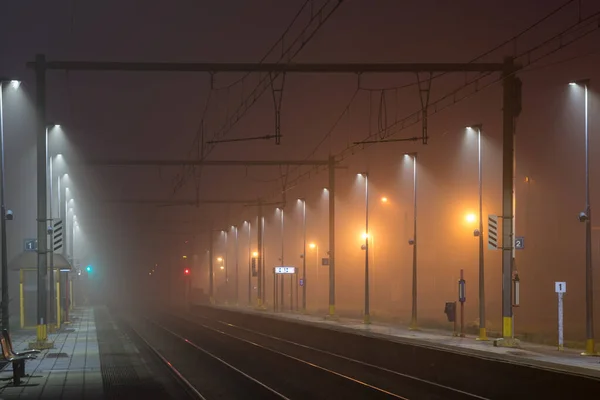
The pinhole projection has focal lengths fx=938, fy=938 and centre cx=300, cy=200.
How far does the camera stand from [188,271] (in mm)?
105375

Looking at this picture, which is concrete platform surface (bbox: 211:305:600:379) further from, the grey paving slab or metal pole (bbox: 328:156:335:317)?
the grey paving slab

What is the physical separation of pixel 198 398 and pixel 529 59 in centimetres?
1473

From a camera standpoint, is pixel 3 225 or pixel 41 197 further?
pixel 41 197

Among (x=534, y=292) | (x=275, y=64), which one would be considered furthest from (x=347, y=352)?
(x=534, y=292)

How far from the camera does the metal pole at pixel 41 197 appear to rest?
34688 millimetres

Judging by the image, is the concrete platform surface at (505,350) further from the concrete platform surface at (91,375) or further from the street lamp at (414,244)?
the concrete platform surface at (91,375)

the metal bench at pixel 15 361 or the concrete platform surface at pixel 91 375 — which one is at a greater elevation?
the metal bench at pixel 15 361

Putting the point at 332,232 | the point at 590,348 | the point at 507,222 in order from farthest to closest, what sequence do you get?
1. the point at 332,232
2. the point at 507,222
3. the point at 590,348

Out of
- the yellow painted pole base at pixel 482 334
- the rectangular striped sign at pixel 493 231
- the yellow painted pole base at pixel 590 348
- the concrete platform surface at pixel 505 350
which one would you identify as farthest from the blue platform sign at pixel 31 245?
the yellow painted pole base at pixel 590 348

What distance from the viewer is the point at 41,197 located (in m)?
36.0

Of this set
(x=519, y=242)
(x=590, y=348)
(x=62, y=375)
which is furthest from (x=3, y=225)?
(x=590, y=348)

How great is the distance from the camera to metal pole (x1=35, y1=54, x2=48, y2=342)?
114ft

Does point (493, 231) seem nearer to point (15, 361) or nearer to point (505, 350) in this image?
point (505, 350)

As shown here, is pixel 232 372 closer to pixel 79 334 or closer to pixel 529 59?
pixel 529 59
